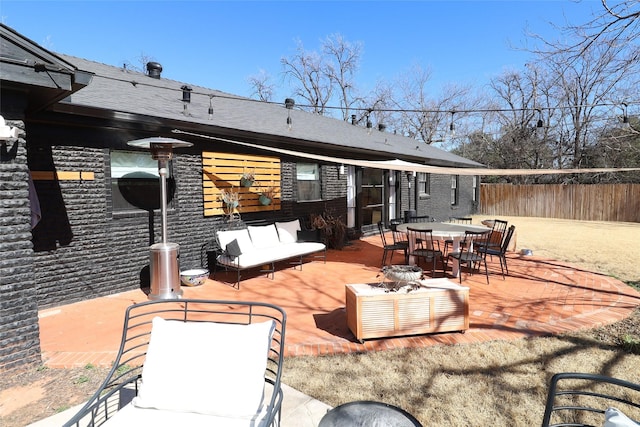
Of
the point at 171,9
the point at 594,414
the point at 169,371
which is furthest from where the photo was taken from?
the point at 171,9

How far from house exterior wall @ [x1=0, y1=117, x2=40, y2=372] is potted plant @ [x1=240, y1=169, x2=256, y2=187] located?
4232mm

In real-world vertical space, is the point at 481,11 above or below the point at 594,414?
above

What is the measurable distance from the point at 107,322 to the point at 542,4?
845 centimetres

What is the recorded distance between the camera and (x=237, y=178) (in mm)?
7250

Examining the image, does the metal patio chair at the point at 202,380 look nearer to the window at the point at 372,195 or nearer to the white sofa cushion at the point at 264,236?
the white sofa cushion at the point at 264,236

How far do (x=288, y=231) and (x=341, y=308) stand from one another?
325cm

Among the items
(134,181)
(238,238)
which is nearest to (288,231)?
(238,238)

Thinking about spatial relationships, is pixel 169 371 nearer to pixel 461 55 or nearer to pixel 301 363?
pixel 301 363

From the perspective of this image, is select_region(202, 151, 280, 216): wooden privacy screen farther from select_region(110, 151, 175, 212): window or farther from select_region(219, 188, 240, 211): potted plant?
select_region(110, 151, 175, 212): window

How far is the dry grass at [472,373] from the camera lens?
2562mm

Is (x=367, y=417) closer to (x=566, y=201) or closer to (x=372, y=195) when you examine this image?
(x=372, y=195)

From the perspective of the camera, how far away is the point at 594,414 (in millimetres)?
2494

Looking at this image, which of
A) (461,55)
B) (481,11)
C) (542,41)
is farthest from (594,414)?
(461,55)

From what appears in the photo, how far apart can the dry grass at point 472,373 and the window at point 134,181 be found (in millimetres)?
4017
